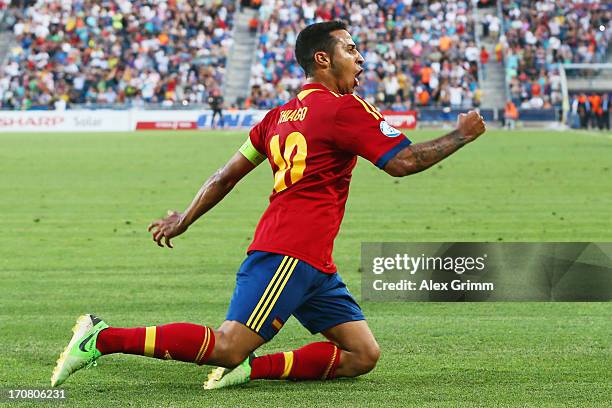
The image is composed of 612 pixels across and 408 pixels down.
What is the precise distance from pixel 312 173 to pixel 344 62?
2.16 feet

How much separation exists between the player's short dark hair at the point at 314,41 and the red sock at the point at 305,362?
1628mm

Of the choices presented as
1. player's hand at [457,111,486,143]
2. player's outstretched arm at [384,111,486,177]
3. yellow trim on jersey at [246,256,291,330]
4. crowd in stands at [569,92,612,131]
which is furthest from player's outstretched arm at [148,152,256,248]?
crowd in stands at [569,92,612,131]

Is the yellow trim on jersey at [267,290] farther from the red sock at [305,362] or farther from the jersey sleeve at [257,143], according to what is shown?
the jersey sleeve at [257,143]

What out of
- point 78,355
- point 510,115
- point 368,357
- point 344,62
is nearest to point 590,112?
point 510,115

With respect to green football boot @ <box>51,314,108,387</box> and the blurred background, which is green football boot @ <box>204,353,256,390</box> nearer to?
green football boot @ <box>51,314,108,387</box>

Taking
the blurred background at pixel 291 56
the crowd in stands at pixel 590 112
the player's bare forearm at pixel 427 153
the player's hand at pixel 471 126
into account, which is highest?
A: the player's hand at pixel 471 126

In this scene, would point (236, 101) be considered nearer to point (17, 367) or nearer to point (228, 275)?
point (228, 275)

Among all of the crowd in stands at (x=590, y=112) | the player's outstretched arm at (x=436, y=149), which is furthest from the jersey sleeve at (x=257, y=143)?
the crowd in stands at (x=590, y=112)

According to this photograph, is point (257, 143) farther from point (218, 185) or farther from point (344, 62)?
point (344, 62)

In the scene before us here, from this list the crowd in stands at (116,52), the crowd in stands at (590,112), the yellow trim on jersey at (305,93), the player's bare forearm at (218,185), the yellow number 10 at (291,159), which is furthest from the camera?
the crowd in stands at (116,52)

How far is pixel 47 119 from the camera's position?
48.7 m

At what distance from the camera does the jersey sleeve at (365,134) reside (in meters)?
6.21

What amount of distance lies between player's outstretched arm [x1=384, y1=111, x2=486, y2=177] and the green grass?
1.30 metres

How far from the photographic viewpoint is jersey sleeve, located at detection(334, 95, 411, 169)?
20.4 ft
